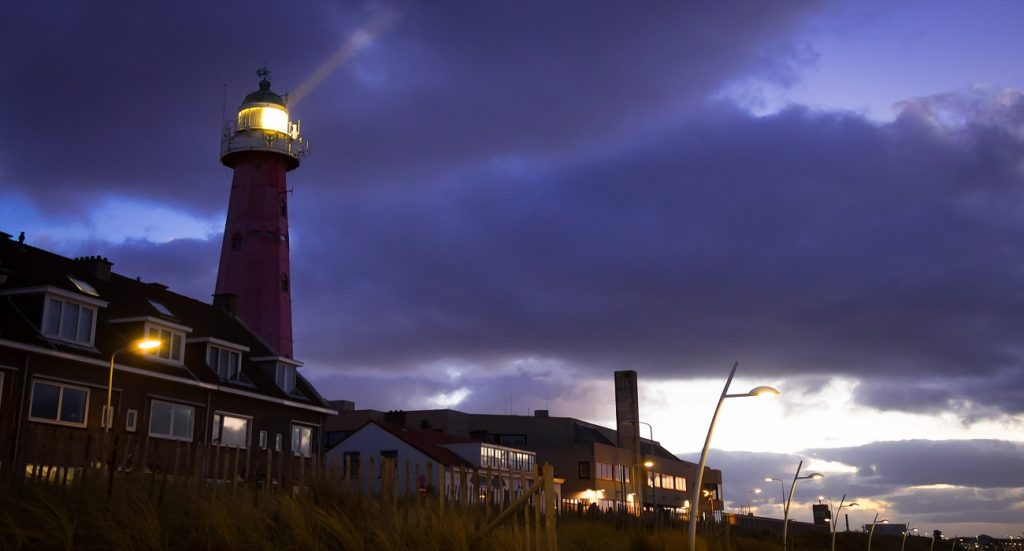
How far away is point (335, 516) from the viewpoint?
54.9 ft

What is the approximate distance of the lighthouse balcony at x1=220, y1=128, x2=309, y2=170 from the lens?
181ft

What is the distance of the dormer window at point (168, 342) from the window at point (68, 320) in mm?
2583


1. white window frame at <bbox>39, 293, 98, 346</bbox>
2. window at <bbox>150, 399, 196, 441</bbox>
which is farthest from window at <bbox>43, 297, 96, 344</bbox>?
window at <bbox>150, 399, 196, 441</bbox>

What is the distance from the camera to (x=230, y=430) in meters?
40.7

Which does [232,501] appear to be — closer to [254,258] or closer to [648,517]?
[648,517]

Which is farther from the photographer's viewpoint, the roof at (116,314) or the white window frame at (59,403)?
the roof at (116,314)

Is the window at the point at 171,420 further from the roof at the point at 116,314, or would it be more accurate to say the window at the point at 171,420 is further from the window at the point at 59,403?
the window at the point at 59,403

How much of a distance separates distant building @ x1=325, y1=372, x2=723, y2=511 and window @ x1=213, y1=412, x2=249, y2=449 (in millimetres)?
35440

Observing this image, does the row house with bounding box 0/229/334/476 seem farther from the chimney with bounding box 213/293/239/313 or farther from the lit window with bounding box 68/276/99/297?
the chimney with bounding box 213/293/239/313

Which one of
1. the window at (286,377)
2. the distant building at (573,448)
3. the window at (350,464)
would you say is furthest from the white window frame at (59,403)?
Result: the distant building at (573,448)

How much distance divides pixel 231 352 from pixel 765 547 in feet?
82.2

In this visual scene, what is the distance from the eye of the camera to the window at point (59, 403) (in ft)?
106

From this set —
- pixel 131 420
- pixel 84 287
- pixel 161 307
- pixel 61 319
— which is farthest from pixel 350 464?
pixel 161 307

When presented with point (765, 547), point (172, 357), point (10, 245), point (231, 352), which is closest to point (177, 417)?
point (172, 357)
